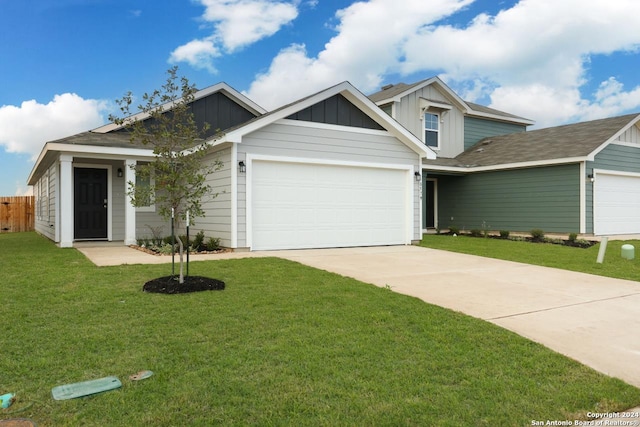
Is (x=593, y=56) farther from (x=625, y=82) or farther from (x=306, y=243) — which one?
(x=306, y=243)

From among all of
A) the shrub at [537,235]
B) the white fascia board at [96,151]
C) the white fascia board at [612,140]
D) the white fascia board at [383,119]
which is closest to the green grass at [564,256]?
the shrub at [537,235]

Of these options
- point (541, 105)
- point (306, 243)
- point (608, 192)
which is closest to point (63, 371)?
point (306, 243)

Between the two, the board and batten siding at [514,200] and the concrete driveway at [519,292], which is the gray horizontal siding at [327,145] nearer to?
the concrete driveway at [519,292]

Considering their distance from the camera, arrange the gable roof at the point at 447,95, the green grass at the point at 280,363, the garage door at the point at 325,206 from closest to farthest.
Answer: the green grass at the point at 280,363, the garage door at the point at 325,206, the gable roof at the point at 447,95

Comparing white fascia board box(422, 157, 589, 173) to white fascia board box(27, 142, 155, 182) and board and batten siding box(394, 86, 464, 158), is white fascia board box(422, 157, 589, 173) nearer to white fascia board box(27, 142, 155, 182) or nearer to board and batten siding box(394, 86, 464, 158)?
board and batten siding box(394, 86, 464, 158)

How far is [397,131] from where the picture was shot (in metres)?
12.4

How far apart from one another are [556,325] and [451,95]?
54.0ft

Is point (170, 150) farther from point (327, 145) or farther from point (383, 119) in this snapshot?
point (383, 119)

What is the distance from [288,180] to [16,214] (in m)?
19.0

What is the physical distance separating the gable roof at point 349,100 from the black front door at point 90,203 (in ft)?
15.1

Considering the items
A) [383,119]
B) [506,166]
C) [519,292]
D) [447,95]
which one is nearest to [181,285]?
[519,292]

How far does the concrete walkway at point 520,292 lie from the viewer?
413 centimetres

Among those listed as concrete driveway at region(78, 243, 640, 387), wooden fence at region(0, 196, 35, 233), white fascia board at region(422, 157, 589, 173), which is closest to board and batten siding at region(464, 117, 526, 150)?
white fascia board at region(422, 157, 589, 173)

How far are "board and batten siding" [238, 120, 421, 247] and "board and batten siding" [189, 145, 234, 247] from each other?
0.38 metres
